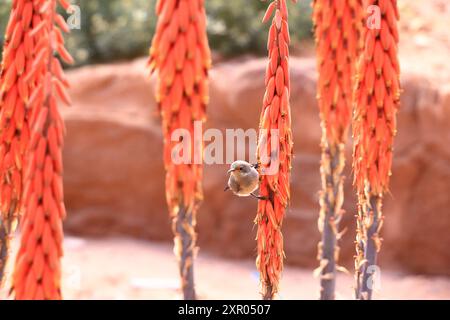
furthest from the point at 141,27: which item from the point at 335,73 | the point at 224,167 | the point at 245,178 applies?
the point at 245,178

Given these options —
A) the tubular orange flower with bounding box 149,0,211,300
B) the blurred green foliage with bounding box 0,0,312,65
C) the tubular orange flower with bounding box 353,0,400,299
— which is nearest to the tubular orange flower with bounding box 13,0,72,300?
the tubular orange flower with bounding box 149,0,211,300

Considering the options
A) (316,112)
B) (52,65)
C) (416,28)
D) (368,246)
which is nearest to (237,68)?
(316,112)

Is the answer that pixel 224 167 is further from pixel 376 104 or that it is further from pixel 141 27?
pixel 376 104

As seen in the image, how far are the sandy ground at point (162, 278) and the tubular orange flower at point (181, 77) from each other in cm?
178

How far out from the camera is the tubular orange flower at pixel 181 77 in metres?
1.76

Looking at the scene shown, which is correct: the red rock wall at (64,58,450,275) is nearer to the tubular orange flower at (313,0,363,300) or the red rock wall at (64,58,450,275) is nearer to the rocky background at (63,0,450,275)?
the rocky background at (63,0,450,275)

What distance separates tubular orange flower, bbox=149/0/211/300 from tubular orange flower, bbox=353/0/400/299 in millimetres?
533

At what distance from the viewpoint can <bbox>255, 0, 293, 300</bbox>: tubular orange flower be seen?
1.90m

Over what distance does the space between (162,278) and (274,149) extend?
2322mm

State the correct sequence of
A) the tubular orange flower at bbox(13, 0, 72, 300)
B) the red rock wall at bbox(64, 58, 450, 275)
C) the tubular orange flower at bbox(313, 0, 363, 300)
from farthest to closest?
the red rock wall at bbox(64, 58, 450, 275) < the tubular orange flower at bbox(313, 0, 363, 300) < the tubular orange flower at bbox(13, 0, 72, 300)

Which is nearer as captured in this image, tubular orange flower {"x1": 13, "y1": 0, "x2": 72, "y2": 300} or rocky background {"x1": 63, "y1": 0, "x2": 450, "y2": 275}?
tubular orange flower {"x1": 13, "y1": 0, "x2": 72, "y2": 300}

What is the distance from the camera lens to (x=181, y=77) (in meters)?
1.78

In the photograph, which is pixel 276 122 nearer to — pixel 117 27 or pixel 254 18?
pixel 254 18

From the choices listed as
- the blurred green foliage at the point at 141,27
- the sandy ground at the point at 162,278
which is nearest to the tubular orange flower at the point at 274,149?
the sandy ground at the point at 162,278
